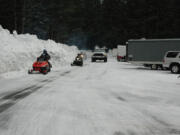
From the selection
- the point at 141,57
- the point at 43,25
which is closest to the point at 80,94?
the point at 141,57

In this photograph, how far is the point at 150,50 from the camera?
29219mm

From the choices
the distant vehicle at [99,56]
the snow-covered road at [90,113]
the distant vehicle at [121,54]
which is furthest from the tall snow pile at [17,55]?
the distant vehicle at [121,54]

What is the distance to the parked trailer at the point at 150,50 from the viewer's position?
93.0ft

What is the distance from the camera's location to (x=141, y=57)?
97.4 ft

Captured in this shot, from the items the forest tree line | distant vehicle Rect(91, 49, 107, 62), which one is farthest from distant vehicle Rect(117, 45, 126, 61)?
the forest tree line

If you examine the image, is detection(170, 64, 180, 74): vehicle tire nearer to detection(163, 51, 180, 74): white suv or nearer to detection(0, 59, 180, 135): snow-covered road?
detection(163, 51, 180, 74): white suv

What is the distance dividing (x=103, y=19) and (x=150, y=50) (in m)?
89.0

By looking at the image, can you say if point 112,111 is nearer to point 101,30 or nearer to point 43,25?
point 43,25

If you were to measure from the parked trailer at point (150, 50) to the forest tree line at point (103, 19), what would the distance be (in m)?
25.3

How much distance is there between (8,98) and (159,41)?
21688 mm

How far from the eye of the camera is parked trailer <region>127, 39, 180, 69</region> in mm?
28344

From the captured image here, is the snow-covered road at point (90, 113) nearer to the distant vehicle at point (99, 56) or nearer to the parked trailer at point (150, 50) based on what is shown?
the parked trailer at point (150, 50)

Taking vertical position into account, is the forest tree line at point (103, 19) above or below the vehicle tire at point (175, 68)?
above

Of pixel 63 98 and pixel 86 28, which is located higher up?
pixel 86 28
